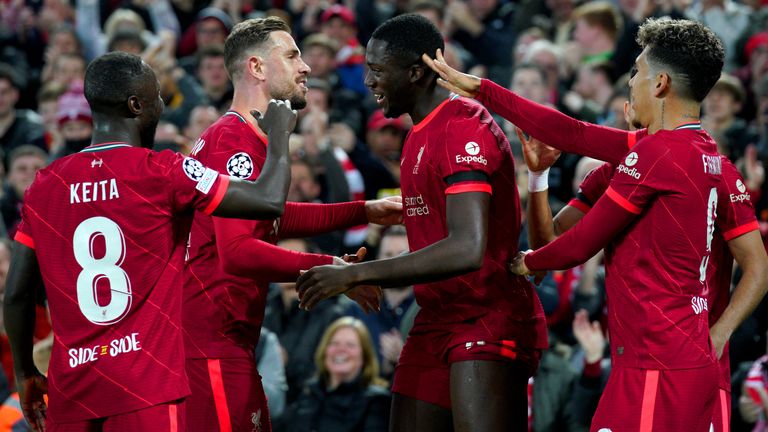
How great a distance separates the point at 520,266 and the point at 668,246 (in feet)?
2.23

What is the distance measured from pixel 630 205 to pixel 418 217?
3.27ft

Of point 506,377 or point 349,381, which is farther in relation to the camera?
point 349,381

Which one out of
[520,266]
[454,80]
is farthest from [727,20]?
[520,266]

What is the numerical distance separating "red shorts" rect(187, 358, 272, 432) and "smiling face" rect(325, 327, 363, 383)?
2.87 meters

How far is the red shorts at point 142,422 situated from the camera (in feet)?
15.5

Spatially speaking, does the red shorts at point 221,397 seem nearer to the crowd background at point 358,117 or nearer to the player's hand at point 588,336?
the crowd background at point 358,117

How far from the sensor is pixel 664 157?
193 inches

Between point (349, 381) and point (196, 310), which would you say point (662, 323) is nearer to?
point (196, 310)

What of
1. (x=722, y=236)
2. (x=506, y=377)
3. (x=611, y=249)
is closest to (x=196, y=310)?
(x=506, y=377)

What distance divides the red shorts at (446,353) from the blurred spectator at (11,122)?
7.54 m

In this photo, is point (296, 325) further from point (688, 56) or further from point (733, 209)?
point (688, 56)

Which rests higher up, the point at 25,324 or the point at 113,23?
the point at 113,23

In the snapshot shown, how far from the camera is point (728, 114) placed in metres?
10.1

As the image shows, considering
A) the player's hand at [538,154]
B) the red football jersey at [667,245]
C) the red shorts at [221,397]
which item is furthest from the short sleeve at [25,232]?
the red football jersey at [667,245]
